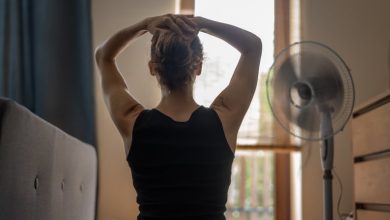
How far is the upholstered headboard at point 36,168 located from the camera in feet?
3.66

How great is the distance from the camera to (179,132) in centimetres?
110

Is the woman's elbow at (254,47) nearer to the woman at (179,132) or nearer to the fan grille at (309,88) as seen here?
the woman at (179,132)

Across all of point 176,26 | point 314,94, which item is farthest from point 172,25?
point 314,94

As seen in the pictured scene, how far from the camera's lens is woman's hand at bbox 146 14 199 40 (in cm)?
120

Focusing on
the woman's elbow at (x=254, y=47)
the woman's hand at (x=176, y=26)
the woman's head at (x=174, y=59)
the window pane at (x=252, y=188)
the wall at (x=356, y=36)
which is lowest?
the window pane at (x=252, y=188)

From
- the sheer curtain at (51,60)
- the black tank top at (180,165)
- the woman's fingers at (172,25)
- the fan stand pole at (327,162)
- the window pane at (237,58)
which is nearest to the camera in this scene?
the black tank top at (180,165)

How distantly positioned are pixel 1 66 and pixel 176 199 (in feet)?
6.14

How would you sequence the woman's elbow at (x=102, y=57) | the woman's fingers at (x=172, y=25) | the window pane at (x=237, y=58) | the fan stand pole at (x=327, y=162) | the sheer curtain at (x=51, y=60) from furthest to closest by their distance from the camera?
1. the window pane at (x=237, y=58)
2. the sheer curtain at (x=51, y=60)
3. the fan stand pole at (x=327, y=162)
4. the woman's elbow at (x=102, y=57)
5. the woman's fingers at (x=172, y=25)

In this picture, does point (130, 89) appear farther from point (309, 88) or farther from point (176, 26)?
point (176, 26)

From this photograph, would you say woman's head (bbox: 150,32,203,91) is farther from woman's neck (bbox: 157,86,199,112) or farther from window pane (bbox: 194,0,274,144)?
window pane (bbox: 194,0,274,144)

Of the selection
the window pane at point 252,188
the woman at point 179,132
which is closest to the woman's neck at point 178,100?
the woman at point 179,132

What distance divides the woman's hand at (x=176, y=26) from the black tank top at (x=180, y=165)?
22 centimetres

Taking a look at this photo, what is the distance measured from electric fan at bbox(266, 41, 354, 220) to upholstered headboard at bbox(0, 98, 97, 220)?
964mm

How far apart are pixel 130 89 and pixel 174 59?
1.66 metres
